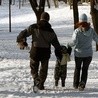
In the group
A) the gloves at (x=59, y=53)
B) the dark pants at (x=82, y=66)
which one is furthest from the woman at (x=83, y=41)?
the gloves at (x=59, y=53)

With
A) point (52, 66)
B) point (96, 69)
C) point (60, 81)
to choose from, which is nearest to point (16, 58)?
point (52, 66)

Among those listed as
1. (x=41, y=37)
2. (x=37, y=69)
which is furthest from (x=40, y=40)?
(x=37, y=69)

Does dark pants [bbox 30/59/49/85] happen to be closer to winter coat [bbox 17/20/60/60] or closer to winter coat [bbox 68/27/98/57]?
winter coat [bbox 17/20/60/60]

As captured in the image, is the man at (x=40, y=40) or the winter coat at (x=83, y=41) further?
the winter coat at (x=83, y=41)

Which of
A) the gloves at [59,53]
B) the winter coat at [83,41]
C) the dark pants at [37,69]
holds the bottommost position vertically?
the dark pants at [37,69]

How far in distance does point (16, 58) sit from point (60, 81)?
6.13m

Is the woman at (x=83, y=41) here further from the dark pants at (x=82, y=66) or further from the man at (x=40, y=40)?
the man at (x=40, y=40)

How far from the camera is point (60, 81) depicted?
1106 centimetres

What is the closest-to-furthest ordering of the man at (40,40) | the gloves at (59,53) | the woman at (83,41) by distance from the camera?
the man at (40,40)
the woman at (83,41)
the gloves at (59,53)

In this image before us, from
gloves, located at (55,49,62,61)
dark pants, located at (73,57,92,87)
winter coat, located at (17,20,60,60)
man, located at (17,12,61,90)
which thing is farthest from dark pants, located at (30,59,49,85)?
dark pants, located at (73,57,92,87)

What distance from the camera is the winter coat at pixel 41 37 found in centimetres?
921

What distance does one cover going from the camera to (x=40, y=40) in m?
9.27

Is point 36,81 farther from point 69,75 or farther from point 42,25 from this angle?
point 69,75

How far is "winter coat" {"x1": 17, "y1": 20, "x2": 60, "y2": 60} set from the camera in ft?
30.2
